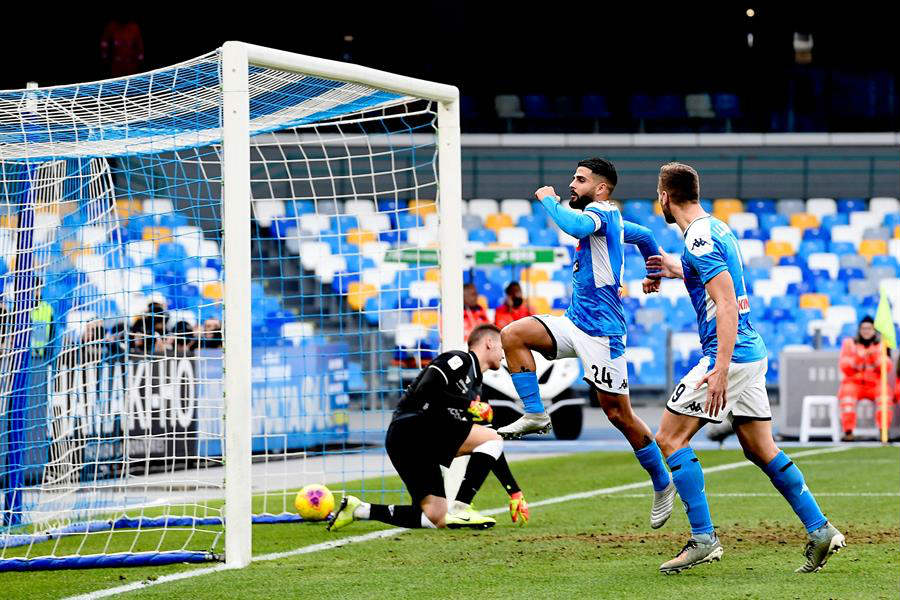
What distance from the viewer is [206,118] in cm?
841

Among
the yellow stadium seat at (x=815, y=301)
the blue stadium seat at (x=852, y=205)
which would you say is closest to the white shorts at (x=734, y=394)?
the yellow stadium seat at (x=815, y=301)

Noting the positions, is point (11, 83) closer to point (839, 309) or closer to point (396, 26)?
point (396, 26)

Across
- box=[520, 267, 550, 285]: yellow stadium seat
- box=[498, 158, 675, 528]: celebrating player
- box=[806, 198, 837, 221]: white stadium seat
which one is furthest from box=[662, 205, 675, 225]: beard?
box=[806, 198, 837, 221]: white stadium seat

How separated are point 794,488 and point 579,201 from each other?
2.06 metres

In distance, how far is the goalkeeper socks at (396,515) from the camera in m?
8.23

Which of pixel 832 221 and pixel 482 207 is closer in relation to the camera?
pixel 482 207

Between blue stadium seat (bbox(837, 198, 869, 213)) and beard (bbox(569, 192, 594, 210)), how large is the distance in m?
22.7

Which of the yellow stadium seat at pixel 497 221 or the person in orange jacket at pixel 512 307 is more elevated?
the yellow stadium seat at pixel 497 221

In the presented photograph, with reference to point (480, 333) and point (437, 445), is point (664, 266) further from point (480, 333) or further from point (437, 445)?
point (437, 445)

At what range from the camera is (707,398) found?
6.07 metres

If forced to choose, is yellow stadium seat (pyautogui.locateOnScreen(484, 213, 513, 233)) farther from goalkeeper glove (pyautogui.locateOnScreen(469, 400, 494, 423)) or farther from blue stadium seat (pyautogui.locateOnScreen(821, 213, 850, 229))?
goalkeeper glove (pyautogui.locateOnScreen(469, 400, 494, 423))

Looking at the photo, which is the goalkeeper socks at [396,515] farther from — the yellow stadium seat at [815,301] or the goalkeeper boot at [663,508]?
the yellow stadium seat at [815,301]

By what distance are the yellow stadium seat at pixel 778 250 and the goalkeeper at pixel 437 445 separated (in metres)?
20.2

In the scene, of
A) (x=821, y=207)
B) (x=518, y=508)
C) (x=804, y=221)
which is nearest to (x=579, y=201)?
(x=518, y=508)
